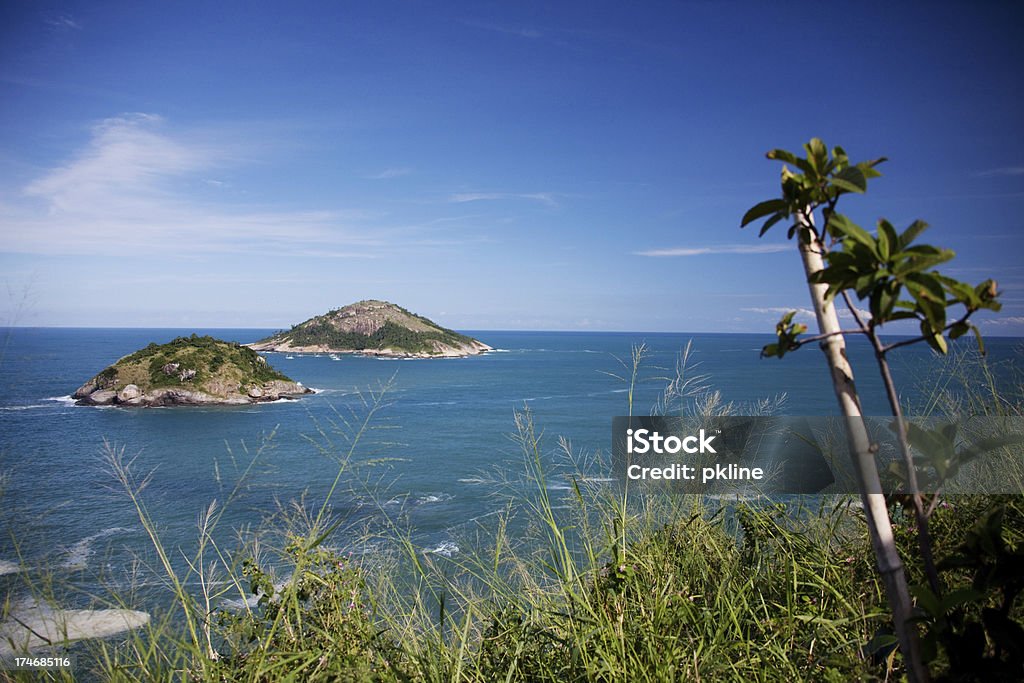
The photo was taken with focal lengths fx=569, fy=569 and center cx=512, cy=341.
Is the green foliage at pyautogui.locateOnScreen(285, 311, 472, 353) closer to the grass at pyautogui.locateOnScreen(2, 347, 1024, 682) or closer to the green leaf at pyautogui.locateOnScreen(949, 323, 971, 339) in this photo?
the grass at pyautogui.locateOnScreen(2, 347, 1024, 682)

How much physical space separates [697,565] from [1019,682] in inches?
50.2

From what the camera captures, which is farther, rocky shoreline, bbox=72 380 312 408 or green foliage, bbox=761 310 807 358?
rocky shoreline, bbox=72 380 312 408

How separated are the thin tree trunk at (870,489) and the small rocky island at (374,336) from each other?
97.5m

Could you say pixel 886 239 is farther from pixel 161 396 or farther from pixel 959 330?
pixel 161 396

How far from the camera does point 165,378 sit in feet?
152

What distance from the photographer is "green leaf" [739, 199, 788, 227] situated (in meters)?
0.80

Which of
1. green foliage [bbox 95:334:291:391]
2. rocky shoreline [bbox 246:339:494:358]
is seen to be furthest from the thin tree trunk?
rocky shoreline [bbox 246:339:494:358]

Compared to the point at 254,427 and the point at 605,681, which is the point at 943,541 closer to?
the point at 605,681

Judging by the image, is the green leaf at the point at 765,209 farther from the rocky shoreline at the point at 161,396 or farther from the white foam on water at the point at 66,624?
the rocky shoreline at the point at 161,396

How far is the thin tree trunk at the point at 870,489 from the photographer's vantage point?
0.73 m

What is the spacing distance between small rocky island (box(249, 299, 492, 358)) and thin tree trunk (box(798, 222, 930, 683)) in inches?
3840

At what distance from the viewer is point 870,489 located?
73 cm

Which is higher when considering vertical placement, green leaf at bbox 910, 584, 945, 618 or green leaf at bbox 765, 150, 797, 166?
green leaf at bbox 765, 150, 797, 166

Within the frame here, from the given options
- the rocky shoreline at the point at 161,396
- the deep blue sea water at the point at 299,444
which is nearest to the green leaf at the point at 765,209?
the deep blue sea water at the point at 299,444
